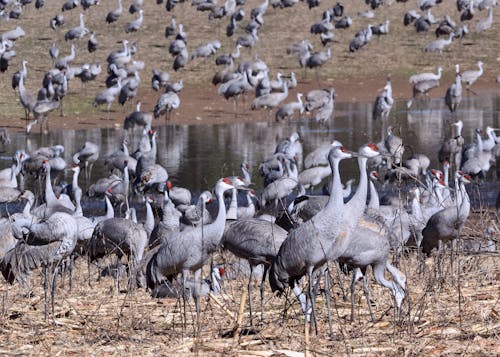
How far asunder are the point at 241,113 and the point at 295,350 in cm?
1993

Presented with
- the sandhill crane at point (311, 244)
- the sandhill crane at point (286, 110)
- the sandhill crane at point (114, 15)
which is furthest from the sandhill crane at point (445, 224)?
the sandhill crane at point (114, 15)

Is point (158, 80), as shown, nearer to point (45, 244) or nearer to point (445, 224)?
point (445, 224)

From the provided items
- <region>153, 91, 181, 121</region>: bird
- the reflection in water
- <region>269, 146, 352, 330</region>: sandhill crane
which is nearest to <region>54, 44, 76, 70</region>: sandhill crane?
<region>153, 91, 181, 121</region>: bird

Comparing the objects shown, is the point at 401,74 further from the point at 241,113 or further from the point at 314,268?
the point at 314,268

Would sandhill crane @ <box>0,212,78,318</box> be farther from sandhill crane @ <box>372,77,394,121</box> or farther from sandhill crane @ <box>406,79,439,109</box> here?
sandhill crane @ <box>406,79,439,109</box>

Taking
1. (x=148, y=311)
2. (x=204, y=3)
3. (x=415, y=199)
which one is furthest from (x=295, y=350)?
(x=204, y=3)

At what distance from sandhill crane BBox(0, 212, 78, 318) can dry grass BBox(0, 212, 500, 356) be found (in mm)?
275

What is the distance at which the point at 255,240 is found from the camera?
7.55 m

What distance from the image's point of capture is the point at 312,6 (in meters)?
38.1

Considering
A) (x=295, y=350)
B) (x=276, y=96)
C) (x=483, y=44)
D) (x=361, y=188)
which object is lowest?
(x=295, y=350)

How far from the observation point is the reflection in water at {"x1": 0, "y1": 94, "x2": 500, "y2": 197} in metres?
17.7

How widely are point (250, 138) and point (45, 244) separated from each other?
13.9 meters

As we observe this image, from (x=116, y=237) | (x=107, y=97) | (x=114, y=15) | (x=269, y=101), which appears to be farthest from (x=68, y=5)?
(x=116, y=237)

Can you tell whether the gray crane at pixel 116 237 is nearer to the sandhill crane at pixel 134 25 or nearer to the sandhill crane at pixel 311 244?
the sandhill crane at pixel 311 244
